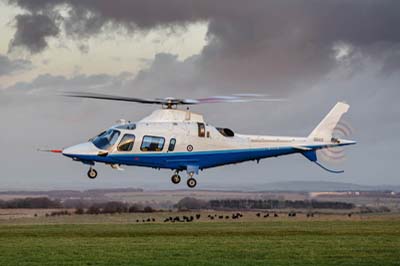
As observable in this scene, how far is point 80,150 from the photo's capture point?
150 feet

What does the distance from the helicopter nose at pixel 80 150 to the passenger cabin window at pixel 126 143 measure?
1.16 meters

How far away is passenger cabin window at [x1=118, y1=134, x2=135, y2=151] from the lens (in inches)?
1816

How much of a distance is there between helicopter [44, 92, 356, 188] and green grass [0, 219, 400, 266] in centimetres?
991

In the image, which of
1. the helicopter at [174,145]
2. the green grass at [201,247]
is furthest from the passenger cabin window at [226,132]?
the green grass at [201,247]

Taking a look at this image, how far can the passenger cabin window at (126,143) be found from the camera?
46125mm

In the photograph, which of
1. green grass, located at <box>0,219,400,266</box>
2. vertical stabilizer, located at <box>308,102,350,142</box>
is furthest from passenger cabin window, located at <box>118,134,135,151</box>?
green grass, located at <box>0,219,400,266</box>

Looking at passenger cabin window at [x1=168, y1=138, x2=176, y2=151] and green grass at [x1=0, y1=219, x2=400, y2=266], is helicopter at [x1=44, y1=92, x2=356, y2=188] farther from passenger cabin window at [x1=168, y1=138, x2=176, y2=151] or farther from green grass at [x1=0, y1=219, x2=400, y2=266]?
green grass at [x1=0, y1=219, x2=400, y2=266]

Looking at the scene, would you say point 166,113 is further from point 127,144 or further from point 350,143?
point 350,143

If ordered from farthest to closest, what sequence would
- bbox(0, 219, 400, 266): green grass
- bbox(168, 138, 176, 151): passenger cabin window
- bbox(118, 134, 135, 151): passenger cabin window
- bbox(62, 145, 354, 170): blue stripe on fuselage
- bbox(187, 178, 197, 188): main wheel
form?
bbox(0, 219, 400, 266): green grass
bbox(168, 138, 176, 151): passenger cabin window
bbox(62, 145, 354, 170): blue stripe on fuselage
bbox(118, 134, 135, 151): passenger cabin window
bbox(187, 178, 197, 188): main wheel

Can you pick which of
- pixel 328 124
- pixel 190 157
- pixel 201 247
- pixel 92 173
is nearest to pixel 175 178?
pixel 190 157

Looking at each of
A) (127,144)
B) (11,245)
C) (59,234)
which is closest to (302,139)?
(127,144)

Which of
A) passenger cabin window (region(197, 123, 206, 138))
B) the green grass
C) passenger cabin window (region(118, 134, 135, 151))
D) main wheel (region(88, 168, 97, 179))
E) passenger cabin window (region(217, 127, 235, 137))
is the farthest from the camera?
the green grass

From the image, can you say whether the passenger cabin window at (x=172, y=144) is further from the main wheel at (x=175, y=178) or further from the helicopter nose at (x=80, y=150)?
the helicopter nose at (x=80, y=150)

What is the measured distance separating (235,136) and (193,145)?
260 cm
